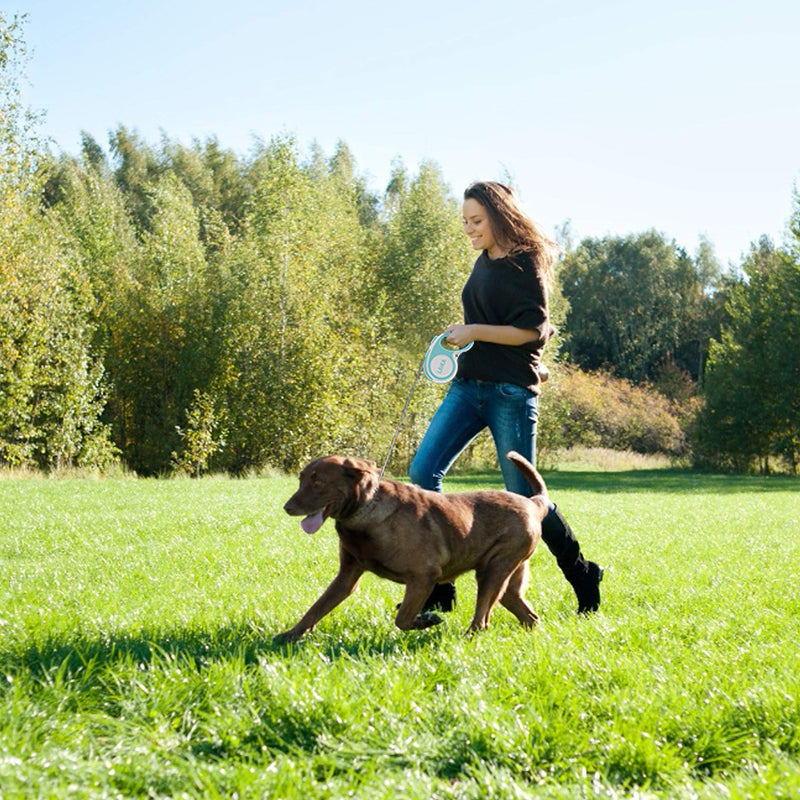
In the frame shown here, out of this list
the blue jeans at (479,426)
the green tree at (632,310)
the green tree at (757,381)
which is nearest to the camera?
the blue jeans at (479,426)

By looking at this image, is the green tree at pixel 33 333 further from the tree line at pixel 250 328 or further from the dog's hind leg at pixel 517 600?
the dog's hind leg at pixel 517 600

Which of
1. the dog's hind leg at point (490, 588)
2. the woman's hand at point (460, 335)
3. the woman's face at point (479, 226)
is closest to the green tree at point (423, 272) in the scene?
the woman's face at point (479, 226)

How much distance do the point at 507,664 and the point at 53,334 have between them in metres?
23.0

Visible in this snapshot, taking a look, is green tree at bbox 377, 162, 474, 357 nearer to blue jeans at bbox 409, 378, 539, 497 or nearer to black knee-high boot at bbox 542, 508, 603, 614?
blue jeans at bbox 409, 378, 539, 497

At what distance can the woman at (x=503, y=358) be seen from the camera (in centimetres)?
552

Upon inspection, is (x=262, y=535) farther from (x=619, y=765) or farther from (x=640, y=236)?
(x=640, y=236)

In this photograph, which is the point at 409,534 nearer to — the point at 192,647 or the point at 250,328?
the point at 192,647

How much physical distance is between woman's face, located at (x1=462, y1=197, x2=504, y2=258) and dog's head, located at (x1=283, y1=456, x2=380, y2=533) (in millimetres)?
1793

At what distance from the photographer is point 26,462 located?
24.2 m

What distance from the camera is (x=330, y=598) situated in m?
4.88

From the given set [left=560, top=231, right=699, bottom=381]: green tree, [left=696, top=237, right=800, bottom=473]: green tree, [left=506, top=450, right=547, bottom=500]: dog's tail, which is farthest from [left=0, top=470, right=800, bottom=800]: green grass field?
[left=560, top=231, right=699, bottom=381]: green tree

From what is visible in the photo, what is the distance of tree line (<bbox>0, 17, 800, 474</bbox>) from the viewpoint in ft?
79.7

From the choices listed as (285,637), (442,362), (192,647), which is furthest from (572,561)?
(192,647)

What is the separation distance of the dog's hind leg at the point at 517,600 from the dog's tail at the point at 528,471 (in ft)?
1.73
